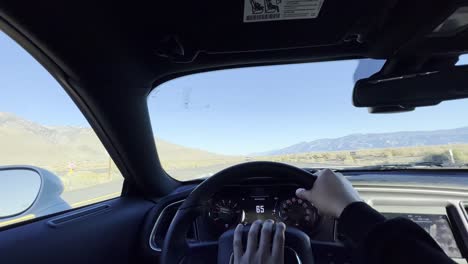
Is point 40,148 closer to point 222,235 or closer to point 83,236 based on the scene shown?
point 83,236

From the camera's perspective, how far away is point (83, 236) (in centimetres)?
214

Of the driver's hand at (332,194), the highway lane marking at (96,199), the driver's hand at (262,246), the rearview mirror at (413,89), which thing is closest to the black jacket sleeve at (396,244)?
the driver's hand at (332,194)

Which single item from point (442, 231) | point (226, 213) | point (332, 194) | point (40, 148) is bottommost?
point (442, 231)

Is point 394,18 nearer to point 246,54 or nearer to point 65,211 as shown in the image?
point 246,54

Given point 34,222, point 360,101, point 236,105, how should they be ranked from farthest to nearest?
point 236,105 < point 360,101 < point 34,222

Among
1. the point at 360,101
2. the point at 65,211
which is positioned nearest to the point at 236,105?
the point at 360,101

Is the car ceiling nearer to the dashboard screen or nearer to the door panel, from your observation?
the door panel

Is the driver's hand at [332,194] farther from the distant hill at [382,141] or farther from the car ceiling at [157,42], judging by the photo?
Answer: the distant hill at [382,141]

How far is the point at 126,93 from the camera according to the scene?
2.50 m

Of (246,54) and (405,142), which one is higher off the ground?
(246,54)

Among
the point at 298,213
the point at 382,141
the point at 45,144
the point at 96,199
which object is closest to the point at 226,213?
the point at 298,213

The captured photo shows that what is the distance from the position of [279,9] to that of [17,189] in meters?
1.83

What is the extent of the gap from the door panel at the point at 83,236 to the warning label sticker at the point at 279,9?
1.58 meters

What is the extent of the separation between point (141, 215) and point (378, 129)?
6.59 feet
